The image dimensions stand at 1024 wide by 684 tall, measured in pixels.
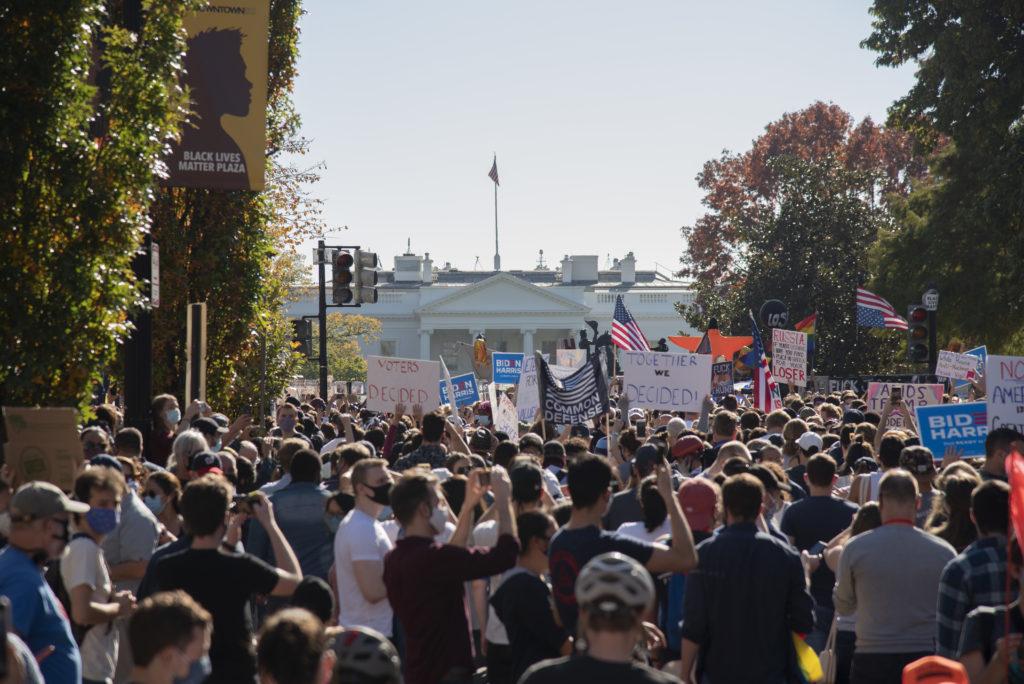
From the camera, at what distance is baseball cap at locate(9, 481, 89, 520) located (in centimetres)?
507

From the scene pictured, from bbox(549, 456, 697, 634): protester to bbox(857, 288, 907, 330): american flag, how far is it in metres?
24.7

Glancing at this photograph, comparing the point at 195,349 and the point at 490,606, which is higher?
the point at 195,349

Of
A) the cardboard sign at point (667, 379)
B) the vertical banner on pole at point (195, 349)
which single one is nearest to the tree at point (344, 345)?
the cardboard sign at point (667, 379)

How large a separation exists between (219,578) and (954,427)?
6894 mm

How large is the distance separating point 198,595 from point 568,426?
9.27 metres

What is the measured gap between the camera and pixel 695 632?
18.9 feet

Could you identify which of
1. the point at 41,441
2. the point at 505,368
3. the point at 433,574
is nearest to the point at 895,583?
the point at 433,574

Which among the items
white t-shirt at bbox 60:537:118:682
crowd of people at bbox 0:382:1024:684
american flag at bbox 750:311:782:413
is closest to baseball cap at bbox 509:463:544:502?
crowd of people at bbox 0:382:1024:684

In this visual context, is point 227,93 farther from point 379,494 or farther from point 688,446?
point 379,494

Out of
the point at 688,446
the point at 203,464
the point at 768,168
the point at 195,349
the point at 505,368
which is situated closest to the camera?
the point at 203,464

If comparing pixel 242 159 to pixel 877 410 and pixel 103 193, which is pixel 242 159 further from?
pixel 877 410

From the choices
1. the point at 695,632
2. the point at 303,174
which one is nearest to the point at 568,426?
the point at 695,632

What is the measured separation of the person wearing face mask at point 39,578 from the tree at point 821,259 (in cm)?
3932

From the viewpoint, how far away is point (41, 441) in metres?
7.38
